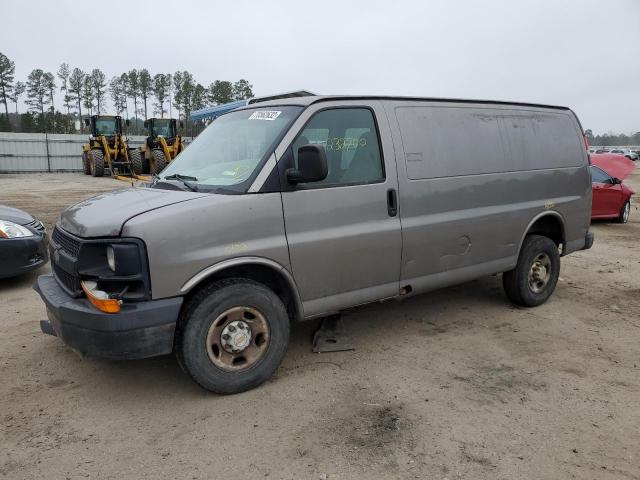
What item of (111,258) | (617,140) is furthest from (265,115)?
(617,140)

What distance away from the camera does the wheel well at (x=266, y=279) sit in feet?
11.8

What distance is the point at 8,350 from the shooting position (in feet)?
14.6

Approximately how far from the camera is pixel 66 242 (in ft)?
12.2

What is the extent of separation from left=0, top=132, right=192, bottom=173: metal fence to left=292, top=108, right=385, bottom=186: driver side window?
31020mm

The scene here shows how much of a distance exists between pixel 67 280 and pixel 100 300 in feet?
1.94

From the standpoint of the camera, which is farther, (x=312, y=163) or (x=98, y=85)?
(x=98, y=85)

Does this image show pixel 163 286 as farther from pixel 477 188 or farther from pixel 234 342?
pixel 477 188

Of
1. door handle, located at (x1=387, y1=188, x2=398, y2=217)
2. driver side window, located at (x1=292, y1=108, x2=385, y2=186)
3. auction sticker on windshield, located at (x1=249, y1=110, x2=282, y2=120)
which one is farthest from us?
door handle, located at (x1=387, y1=188, x2=398, y2=217)

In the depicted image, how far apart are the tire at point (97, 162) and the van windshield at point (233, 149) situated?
22.1 metres

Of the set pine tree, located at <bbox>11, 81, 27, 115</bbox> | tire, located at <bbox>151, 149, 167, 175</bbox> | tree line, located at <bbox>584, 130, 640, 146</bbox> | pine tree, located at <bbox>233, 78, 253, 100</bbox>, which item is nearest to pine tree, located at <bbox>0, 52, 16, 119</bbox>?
pine tree, located at <bbox>11, 81, 27, 115</bbox>

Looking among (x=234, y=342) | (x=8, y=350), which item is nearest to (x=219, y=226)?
(x=234, y=342)

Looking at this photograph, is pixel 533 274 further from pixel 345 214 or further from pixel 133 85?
pixel 133 85

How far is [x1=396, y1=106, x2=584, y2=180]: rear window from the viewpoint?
447cm

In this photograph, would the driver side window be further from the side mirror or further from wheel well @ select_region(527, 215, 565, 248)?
wheel well @ select_region(527, 215, 565, 248)
